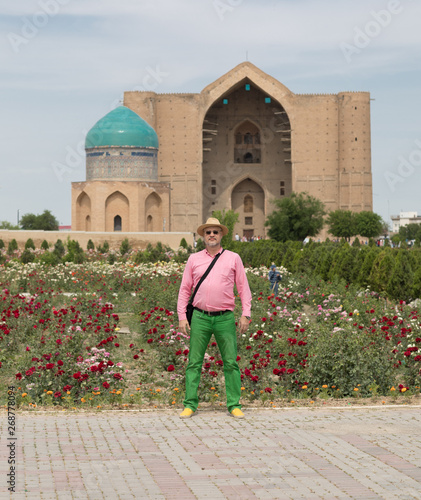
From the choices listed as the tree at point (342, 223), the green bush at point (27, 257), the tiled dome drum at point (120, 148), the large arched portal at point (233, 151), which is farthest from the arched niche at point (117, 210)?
the green bush at point (27, 257)

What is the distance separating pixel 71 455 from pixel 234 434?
1016 mm

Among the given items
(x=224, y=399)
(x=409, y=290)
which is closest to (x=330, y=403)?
(x=224, y=399)

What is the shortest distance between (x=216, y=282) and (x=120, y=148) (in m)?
33.9

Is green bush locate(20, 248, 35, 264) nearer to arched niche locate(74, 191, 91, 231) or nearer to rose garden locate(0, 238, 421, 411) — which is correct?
rose garden locate(0, 238, 421, 411)

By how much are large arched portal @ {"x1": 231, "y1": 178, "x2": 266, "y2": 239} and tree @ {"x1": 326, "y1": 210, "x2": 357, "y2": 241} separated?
6.57 metres

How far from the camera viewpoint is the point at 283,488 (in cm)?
372

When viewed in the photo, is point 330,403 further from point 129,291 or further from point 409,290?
point 129,291

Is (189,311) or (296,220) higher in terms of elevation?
(296,220)

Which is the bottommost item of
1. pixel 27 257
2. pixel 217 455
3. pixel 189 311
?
pixel 217 455

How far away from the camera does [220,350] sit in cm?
524

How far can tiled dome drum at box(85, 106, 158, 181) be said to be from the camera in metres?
38.5

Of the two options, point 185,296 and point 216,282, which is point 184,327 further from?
point 216,282

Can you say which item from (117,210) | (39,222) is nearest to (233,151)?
(117,210)

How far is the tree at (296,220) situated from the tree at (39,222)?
1079 inches
